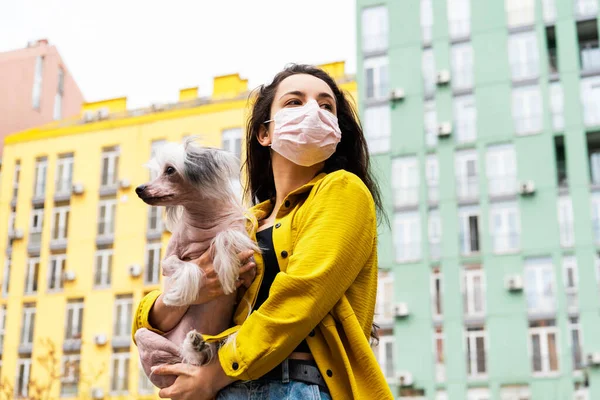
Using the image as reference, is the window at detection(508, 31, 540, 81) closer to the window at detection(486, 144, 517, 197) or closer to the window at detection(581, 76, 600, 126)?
the window at detection(581, 76, 600, 126)

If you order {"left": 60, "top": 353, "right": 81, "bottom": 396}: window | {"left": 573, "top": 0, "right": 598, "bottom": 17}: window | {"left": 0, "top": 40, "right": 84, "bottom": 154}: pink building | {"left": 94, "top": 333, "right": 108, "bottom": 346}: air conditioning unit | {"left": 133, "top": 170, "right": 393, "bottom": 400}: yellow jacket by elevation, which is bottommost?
{"left": 133, "top": 170, "right": 393, "bottom": 400}: yellow jacket

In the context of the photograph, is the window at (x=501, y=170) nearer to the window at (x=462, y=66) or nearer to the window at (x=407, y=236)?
the window at (x=462, y=66)

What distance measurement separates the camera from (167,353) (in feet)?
10.3

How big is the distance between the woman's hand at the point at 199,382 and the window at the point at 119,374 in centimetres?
2969

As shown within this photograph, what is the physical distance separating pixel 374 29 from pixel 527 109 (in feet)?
19.6

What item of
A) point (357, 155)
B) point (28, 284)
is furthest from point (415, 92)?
point (357, 155)

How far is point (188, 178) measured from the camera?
3.42m

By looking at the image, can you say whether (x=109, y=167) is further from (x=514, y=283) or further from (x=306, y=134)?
(x=306, y=134)

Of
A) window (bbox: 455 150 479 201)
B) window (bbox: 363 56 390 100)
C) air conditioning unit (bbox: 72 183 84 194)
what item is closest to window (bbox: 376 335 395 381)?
window (bbox: 455 150 479 201)

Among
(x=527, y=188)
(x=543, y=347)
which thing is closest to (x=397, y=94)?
(x=527, y=188)

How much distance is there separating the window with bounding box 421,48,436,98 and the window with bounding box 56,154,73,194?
13642 millimetres

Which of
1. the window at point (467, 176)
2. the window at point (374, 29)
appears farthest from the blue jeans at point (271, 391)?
the window at point (374, 29)

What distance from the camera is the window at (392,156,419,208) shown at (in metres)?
29.7

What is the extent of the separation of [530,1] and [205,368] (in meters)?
28.7
